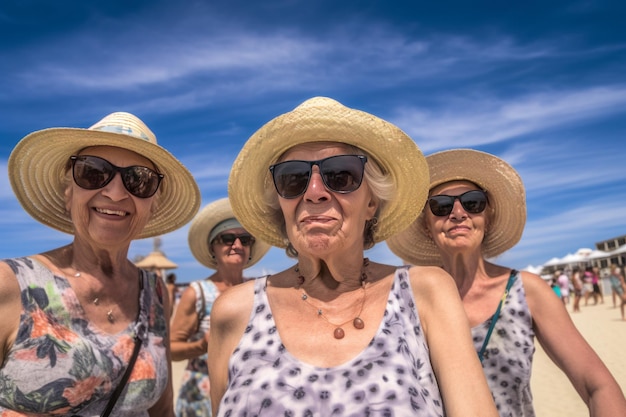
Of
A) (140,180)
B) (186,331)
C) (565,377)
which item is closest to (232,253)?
(186,331)

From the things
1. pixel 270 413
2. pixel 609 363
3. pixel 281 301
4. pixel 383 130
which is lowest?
pixel 609 363

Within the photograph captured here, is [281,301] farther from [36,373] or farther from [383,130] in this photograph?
[36,373]

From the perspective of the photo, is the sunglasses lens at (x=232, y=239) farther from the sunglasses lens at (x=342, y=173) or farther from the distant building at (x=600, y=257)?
the distant building at (x=600, y=257)

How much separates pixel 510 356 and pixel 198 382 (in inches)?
108

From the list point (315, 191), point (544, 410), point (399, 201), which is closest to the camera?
point (315, 191)

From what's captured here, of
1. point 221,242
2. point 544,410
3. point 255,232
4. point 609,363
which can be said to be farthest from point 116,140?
point 609,363

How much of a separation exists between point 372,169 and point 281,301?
2.38 ft

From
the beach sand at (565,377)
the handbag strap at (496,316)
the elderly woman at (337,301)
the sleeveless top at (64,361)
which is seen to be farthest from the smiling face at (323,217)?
the beach sand at (565,377)

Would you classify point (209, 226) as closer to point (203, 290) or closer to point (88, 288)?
point (203, 290)

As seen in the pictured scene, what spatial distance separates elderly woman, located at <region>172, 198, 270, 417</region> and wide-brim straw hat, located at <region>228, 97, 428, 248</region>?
101 cm

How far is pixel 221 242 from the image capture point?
521cm

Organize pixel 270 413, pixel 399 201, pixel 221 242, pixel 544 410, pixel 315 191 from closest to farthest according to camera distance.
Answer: pixel 270 413 → pixel 315 191 → pixel 399 201 → pixel 221 242 → pixel 544 410

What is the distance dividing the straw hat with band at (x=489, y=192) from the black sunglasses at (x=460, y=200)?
0.14 meters

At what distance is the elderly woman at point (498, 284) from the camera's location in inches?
100
